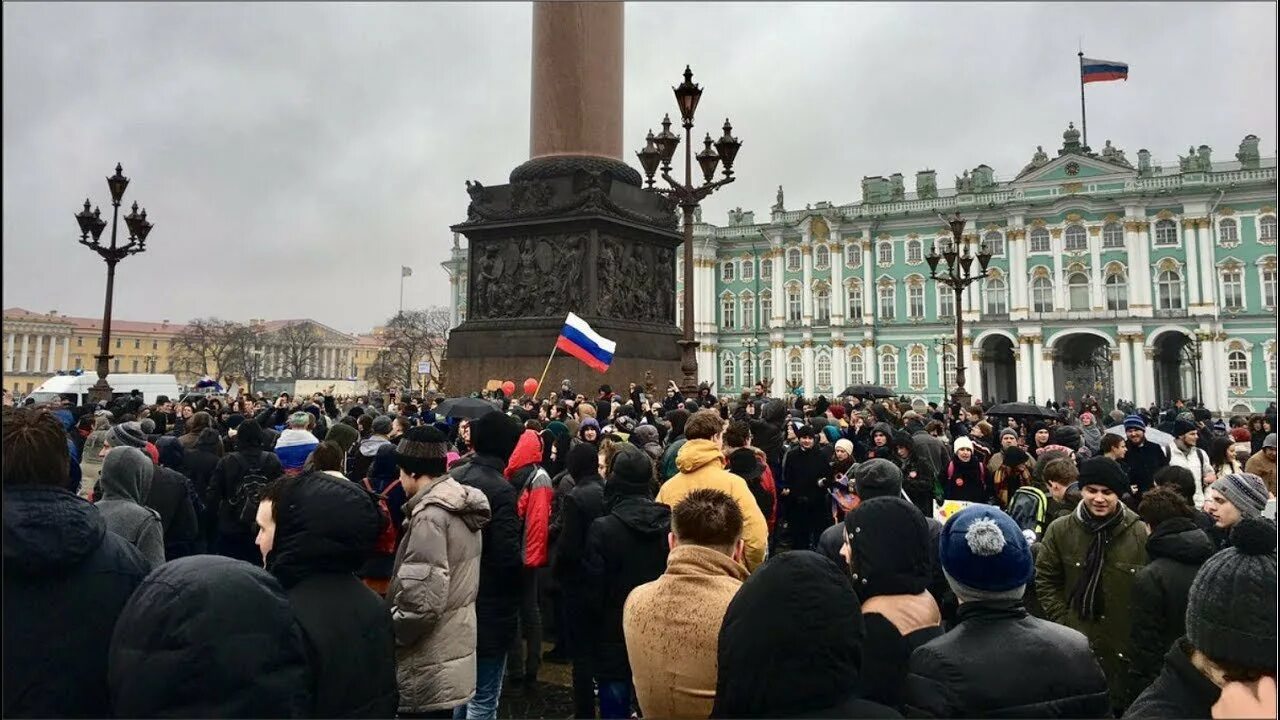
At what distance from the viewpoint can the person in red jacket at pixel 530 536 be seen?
4941mm

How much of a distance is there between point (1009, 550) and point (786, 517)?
6090 millimetres

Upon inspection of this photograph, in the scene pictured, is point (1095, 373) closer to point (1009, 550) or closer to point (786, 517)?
point (786, 517)

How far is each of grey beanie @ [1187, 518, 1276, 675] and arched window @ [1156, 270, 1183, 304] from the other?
6012 cm

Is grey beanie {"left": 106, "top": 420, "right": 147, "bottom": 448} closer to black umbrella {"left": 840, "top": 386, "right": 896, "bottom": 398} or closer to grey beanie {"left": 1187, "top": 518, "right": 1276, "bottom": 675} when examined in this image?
grey beanie {"left": 1187, "top": 518, "right": 1276, "bottom": 675}

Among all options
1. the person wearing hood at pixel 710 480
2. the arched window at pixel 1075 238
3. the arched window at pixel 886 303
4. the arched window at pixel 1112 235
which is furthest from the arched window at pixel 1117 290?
the person wearing hood at pixel 710 480

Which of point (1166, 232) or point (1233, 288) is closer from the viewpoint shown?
point (1233, 288)

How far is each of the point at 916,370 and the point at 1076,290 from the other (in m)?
11.9

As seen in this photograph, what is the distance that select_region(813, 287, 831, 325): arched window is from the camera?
61.7 meters

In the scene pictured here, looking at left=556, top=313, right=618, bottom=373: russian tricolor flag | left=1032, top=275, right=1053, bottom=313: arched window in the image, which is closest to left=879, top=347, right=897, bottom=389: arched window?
left=1032, top=275, right=1053, bottom=313: arched window

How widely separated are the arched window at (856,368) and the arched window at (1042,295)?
12403 millimetres

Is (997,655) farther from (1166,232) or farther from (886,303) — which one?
(1166,232)

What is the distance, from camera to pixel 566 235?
15609mm

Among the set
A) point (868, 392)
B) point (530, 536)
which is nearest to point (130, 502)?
point (530, 536)

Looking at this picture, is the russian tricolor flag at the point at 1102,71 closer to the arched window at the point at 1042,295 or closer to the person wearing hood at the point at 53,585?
the arched window at the point at 1042,295
